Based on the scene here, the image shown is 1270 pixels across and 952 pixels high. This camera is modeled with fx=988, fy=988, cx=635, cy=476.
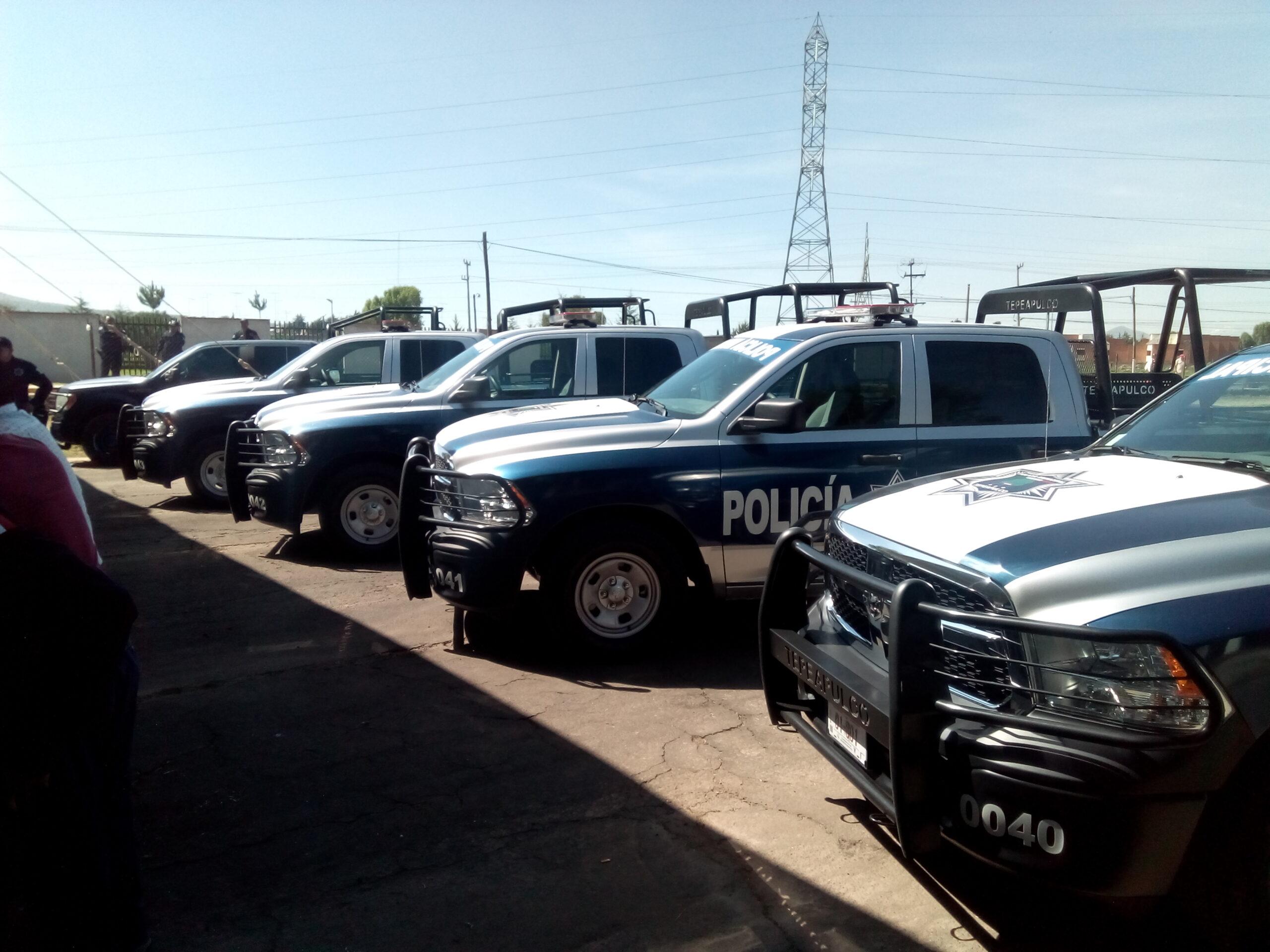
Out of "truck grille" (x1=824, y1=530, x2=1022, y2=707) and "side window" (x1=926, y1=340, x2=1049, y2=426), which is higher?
Result: "side window" (x1=926, y1=340, x2=1049, y2=426)

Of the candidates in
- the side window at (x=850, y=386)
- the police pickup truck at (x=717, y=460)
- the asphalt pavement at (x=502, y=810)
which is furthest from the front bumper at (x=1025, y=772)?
the side window at (x=850, y=386)

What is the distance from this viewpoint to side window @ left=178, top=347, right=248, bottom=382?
14.5 m

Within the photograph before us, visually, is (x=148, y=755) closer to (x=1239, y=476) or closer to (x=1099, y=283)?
(x=1239, y=476)

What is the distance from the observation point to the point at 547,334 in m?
9.13

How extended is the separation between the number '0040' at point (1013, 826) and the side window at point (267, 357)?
1314cm

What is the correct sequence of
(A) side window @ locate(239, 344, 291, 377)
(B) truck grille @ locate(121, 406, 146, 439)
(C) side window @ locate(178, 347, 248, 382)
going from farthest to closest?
1. (C) side window @ locate(178, 347, 248, 382)
2. (A) side window @ locate(239, 344, 291, 377)
3. (B) truck grille @ locate(121, 406, 146, 439)

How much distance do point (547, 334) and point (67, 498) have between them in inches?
245

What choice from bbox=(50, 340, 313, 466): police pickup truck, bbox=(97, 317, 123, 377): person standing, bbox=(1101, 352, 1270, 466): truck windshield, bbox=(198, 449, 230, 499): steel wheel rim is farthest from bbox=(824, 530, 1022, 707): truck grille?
bbox=(97, 317, 123, 377): person standing

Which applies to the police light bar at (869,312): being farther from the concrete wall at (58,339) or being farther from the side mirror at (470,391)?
the concrete wall at (58,339)

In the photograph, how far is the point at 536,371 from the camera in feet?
30.3

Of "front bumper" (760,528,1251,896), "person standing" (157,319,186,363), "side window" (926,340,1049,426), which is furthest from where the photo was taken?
"person standing" (157,319,186,363)

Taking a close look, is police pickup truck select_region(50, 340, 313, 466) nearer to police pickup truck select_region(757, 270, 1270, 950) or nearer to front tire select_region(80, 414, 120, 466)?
front tire select_region(80, 414, 120, 466)

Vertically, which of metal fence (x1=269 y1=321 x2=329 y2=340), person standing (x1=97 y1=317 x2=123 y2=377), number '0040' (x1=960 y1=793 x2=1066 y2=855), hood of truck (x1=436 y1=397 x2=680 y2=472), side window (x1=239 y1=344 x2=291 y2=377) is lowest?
number '0040' (x1=960 y1=793 x2=1066 y2=855)

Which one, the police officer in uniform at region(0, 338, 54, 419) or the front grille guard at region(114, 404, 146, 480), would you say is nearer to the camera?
the police officer in uniform at region(0, 338, 54, 419)
